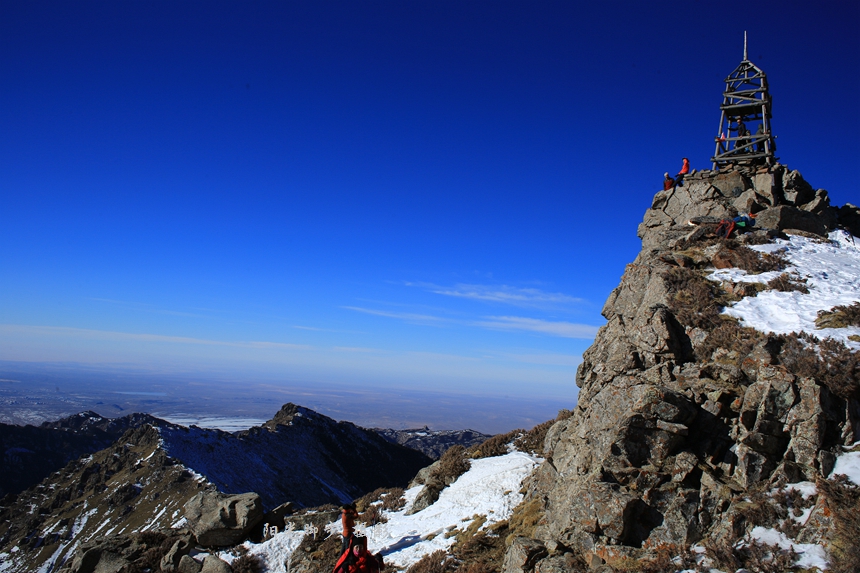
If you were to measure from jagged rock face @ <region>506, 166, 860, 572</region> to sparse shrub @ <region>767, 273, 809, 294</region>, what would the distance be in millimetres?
4578

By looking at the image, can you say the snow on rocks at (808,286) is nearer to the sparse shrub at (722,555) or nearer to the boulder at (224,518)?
the sparse shrub at (722,555)

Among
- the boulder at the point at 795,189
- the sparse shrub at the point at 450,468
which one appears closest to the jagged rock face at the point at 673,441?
the sparse shrub at the point at 450,468

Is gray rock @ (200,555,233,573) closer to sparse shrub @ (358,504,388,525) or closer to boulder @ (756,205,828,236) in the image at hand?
sparse shrub @ (358,504,388,525)

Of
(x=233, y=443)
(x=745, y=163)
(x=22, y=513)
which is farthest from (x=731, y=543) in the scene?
(x=22, y=513)

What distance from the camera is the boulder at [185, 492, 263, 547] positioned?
19484 mm

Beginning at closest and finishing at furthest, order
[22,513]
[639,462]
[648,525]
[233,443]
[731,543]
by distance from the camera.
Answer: [731,543]
[648,525]
[639,462]
[22,513]
[233,443]

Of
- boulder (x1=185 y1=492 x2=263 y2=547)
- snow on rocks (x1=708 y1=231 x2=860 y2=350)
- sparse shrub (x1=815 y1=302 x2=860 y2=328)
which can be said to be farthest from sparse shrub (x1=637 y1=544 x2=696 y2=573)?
boulder (x1=185 y1=492 x2=263 y2=547)

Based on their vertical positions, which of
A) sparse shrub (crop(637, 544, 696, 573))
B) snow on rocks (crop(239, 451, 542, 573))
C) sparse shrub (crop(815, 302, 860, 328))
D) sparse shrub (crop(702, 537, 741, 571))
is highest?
sparse shrub (crop(815, 302, 860, 328))

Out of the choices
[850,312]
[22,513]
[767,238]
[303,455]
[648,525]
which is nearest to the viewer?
[648,525]

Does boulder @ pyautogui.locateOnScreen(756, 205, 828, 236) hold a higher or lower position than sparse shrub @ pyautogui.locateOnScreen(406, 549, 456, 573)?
higher

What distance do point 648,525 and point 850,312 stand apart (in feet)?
35.4

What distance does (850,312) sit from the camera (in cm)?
1465

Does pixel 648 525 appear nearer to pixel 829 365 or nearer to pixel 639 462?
pixel 639 462

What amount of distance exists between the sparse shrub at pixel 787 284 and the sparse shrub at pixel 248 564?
23180 millimetres
